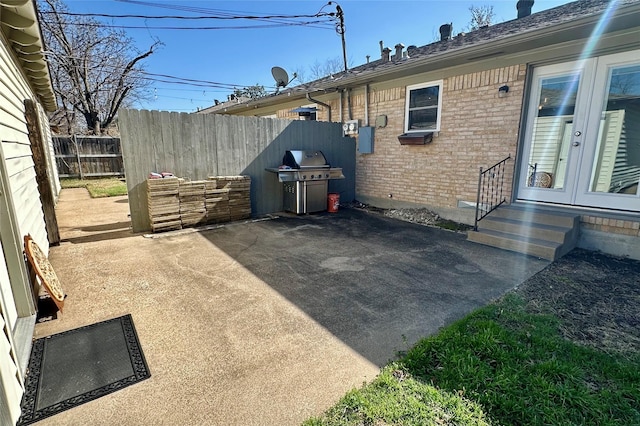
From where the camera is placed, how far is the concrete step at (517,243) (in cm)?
418

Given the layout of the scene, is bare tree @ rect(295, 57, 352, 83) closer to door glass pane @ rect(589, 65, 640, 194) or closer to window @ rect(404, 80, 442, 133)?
window @ rect(404, 80, 442, 133)

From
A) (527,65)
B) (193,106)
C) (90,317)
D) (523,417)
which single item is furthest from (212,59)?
(523,417)

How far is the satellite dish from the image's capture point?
384 inches

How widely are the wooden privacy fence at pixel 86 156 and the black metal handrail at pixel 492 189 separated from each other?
12.6 meters

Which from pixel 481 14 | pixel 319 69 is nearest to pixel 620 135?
pixel 481 14

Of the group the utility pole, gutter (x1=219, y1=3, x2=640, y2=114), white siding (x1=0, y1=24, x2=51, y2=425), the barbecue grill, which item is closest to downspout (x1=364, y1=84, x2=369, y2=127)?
gutter (x1=219, y1=3, x2=640, y2=114)

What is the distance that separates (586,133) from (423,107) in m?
2.89

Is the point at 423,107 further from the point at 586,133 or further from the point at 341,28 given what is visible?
the point at 341,28

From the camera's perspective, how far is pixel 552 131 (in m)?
4.95

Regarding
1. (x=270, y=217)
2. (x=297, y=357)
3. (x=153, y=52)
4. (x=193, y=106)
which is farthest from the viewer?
(x=193, y=106)

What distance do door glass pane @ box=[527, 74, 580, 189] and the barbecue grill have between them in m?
3.75

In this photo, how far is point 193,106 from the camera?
28234mm

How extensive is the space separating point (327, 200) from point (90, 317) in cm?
524

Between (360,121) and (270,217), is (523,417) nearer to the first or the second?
(270,217)
